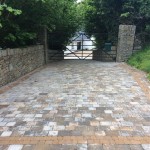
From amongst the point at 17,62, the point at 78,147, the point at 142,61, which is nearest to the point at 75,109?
the point at 78,147

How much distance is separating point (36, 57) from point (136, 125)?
759 cm

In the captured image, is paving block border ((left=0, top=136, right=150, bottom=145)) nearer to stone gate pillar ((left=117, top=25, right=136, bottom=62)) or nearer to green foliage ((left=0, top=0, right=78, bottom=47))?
green foliage ((left=0, top=0, right=78, bottom=47))

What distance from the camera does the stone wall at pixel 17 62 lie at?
22.7 ft

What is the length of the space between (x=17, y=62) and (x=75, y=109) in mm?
4099

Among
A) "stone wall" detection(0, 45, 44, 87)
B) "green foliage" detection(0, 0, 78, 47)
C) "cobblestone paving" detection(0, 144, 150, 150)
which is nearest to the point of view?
"cobblestone paving" detection(0, 144, 150, 150)

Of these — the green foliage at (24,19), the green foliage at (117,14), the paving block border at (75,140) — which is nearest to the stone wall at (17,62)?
the green foliage at (24,19)

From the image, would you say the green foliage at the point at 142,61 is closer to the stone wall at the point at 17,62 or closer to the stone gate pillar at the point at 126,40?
the stone gate pillar at the point at 126,40

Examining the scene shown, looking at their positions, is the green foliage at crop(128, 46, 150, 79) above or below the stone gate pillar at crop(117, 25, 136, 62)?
below

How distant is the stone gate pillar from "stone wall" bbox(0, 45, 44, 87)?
193 inches

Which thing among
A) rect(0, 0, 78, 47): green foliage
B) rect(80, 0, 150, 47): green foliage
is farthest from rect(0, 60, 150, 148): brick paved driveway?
rect(80, 0, 150, 47): green foliage

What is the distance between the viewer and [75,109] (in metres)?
4.81

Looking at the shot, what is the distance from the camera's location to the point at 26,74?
29.6ft

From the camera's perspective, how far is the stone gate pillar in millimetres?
12602

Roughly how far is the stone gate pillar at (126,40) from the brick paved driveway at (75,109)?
5594 mm
